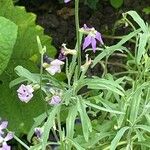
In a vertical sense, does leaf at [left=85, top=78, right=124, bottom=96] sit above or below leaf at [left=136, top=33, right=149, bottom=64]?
below

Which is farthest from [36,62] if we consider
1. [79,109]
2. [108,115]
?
[79,109]

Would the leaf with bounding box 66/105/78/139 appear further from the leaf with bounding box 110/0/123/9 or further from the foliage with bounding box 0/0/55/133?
the leaf with bounding box 110/0/123/9

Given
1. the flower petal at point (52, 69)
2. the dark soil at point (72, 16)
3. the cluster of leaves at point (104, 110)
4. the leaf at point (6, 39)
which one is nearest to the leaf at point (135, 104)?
the cluster of leaves at point (104, 110)

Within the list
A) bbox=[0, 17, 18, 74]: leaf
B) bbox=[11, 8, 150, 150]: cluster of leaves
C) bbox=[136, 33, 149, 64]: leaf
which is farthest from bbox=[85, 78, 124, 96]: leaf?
bbox=[0, 17, 18, 74]: leaf

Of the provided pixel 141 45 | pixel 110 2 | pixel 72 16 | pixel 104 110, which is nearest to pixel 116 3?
pixel 110 2

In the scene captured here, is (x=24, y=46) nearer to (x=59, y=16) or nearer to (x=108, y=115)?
(x=108, y=115)

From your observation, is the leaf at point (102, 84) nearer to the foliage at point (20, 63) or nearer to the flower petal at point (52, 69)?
the flower petal at point (52, 69)
